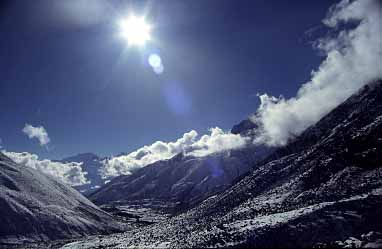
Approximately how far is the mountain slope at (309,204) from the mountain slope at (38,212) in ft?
93.3

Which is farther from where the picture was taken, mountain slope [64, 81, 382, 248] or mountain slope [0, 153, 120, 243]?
mountain slope [0, 153, 120, 243]

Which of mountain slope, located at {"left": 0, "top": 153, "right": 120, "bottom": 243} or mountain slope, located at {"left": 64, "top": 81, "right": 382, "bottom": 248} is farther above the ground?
mountain slope, located at {"left": 0, "top": 153, "right": 120, "bottom": 243}

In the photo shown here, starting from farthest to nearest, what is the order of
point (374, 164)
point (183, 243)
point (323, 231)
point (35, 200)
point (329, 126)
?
point (329, 126) → point (35, 200) → point (374, 164) → point (183, 243) → point (323, 231)

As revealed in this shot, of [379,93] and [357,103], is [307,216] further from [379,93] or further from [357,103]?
[357,103]

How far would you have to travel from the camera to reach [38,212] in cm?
15125

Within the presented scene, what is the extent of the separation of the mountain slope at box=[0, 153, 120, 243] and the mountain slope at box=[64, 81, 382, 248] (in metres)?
28.4

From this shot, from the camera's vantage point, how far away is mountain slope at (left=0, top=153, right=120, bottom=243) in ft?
457

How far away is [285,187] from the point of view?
386ft

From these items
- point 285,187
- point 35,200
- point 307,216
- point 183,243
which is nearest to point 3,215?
point 35,200

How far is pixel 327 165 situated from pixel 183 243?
185 feet

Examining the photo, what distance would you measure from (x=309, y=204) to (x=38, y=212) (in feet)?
352

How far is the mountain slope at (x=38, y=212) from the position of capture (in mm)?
139250

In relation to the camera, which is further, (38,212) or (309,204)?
(38,212)

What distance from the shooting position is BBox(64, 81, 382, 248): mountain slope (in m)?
72.0
